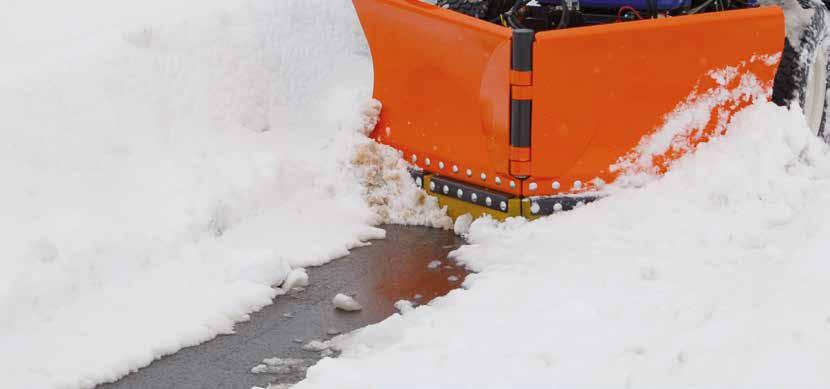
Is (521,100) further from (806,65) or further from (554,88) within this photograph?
(806,65)

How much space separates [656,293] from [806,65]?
2.07 metres

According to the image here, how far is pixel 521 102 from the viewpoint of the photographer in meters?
5.64

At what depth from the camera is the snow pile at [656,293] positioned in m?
4.06

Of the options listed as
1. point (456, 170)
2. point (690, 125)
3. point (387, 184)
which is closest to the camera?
point (690, 125)

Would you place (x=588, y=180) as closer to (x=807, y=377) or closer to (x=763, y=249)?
(x=763, y=249)

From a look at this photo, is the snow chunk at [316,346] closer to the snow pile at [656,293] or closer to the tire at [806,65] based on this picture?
the snow pile at [656,293]

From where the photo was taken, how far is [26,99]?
596 centimetres

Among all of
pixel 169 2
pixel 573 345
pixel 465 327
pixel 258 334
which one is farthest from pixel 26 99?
pixel 573 345

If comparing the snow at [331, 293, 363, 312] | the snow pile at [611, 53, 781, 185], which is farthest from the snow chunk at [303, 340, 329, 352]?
the snow pile at [611, 53, 781, 185]

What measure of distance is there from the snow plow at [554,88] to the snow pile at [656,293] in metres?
0.15

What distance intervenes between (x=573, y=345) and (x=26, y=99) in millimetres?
3006

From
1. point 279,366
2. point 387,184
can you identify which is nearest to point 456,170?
point 387,184

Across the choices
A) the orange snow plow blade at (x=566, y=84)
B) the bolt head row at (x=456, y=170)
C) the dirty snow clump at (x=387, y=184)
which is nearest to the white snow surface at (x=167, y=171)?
the dirty snow clump at (x=387, y=184)

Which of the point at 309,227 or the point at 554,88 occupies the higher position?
the point at 554,88
